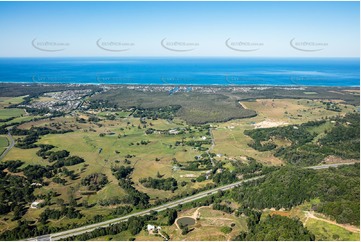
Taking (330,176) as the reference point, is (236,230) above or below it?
below

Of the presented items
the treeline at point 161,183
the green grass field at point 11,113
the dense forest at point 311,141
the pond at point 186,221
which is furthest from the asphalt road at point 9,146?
the dense forest at point 311,141

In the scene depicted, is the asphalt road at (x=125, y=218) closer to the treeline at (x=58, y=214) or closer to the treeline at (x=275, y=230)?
the treeline at (x=58, y=214)

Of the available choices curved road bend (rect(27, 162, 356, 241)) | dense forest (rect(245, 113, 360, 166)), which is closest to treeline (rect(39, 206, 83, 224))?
curved road bend (rect(27, 162, 356, 241))

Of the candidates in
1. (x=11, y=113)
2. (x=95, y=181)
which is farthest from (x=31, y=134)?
(x=95, y=181)

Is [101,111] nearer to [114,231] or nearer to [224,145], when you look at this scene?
[224,145]

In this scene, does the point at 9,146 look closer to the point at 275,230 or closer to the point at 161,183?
the point at 161,183

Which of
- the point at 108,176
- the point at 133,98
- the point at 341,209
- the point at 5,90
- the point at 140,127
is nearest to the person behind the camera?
the point at 341,209

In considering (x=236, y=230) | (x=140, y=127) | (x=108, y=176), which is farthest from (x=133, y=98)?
(x=236, y=230)

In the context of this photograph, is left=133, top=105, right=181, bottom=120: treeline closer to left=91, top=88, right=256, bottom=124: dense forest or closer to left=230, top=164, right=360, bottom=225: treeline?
left=91, top=88, right=256, bottom=124: dense forest
